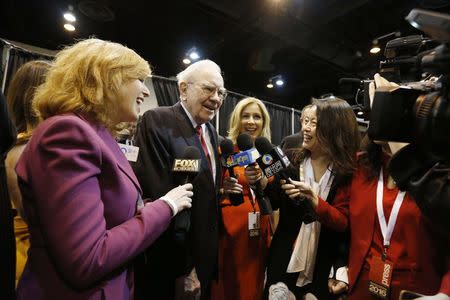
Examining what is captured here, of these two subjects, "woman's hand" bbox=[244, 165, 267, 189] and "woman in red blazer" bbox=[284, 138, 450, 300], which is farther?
"woman's hand" bbox=[244, 165, 267, 189]

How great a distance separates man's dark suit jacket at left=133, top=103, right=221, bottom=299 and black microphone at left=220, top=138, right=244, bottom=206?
94 millimetres

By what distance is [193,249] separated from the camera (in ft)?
4.52

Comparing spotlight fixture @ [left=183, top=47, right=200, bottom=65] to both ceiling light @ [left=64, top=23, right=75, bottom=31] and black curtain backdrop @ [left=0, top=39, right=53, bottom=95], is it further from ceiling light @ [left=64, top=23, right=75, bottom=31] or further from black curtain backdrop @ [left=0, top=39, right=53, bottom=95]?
black curtain backdrop @ [left=0, top=39, right=53, bottom=95]

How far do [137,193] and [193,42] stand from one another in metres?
4.46

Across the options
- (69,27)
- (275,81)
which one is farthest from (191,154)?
(275,81)

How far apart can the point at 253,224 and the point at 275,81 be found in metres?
5.25

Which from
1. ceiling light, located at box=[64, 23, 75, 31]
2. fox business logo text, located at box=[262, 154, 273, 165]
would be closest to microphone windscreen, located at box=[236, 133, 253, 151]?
fox business logo text, located at box=[262, 154, 273, 165]

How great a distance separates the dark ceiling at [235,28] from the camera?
3916mm

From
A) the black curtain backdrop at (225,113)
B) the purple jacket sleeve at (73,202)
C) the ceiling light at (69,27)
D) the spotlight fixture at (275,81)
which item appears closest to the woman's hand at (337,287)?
the purple jacket sleeve at (73,202)

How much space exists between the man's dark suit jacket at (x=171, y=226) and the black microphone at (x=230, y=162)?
0.09m

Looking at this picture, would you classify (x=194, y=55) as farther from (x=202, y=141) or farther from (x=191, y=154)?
(x=191, y=154)

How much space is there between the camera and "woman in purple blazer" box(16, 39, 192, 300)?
711 mm

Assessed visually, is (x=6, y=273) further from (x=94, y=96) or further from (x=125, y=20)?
(x=125, y=20)

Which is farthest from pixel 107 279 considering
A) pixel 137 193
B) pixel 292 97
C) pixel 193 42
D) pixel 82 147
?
pixel 292 97
